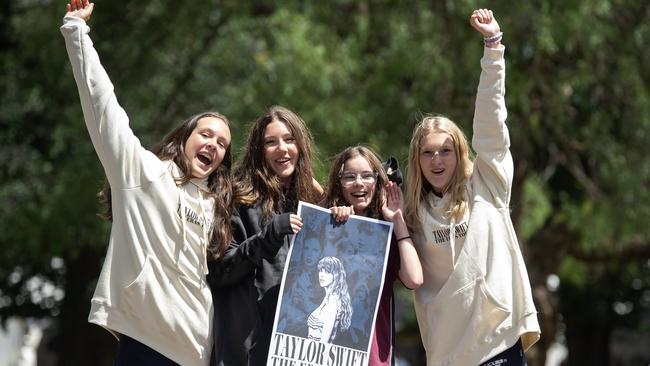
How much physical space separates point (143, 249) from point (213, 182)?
0.48 metres

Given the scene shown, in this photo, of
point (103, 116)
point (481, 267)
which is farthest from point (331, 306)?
point (103, 116)

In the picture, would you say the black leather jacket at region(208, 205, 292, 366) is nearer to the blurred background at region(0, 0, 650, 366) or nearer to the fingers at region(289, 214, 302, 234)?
the fingers at region(289, 214, 302, 234)

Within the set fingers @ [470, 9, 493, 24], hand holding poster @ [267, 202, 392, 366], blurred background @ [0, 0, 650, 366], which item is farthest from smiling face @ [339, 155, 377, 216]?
blurred background @ [0, 0, 650, 366]

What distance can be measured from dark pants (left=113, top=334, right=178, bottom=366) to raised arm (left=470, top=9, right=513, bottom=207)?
150cm

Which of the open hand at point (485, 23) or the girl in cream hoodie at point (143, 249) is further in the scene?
the open hand at point (485, 23)

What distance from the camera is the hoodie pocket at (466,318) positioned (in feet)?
14.8

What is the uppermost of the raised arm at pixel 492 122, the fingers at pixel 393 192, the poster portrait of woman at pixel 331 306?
the raised arm at pixel 492 122

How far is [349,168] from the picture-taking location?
4703 millimetres

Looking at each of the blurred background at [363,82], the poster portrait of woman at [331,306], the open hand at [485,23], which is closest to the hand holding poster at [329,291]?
the poster portrait of woman at [331,306]

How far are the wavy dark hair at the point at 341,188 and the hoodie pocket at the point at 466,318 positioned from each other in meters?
0.49

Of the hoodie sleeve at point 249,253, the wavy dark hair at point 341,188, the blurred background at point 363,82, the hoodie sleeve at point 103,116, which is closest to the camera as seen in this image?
the hoodie sleeve at point 249,253

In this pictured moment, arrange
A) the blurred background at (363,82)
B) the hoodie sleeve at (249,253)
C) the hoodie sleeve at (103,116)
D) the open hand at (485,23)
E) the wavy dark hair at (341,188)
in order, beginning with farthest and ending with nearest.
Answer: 1. the blurred background at (363,82)
2. the wavy dark hair at (341,188)
3. the open hand at (485,23)
4. the hoodie sleeve at (103,116)
5. the hoodie sleeve at (249,253)

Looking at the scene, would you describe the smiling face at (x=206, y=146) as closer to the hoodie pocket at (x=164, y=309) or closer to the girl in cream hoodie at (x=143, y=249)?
the girl in cream hoodie at (x=143, y=249)

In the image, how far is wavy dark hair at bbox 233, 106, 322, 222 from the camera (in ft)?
15.6
